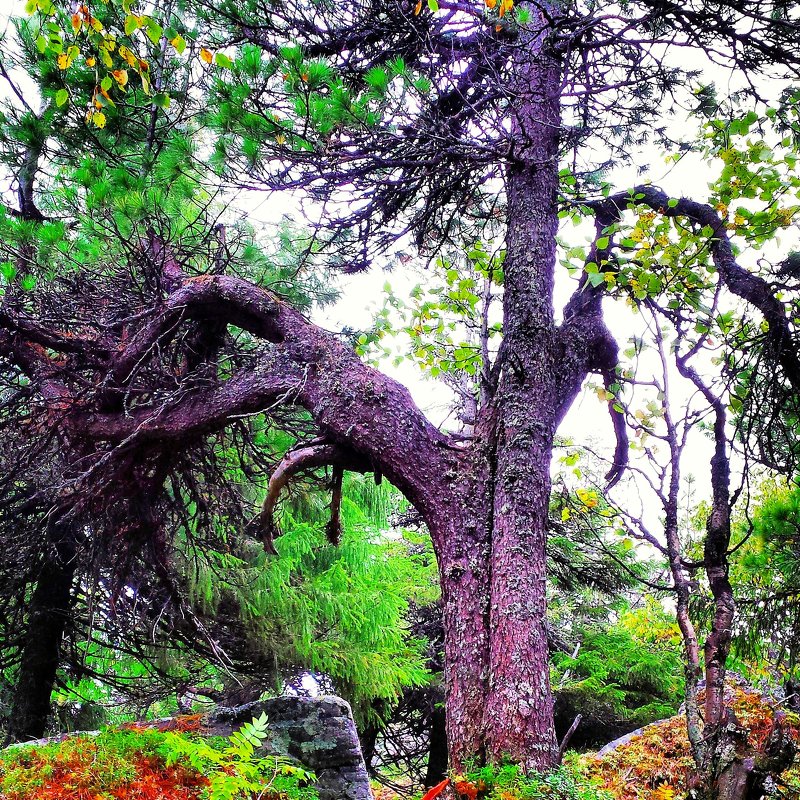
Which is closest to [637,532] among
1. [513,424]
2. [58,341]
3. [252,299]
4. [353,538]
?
[513,424]

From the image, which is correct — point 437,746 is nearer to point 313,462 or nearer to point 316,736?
point 316,736

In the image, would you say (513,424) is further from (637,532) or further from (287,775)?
(287,775)

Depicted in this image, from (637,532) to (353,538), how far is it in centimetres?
384

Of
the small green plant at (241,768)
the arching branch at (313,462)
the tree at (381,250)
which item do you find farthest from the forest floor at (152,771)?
the arching branch at (313,462)

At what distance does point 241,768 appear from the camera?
247 centimetres

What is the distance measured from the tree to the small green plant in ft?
3.29

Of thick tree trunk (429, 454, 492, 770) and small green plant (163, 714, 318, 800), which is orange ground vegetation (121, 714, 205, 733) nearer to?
small green plant (163, 714, 318, 800)

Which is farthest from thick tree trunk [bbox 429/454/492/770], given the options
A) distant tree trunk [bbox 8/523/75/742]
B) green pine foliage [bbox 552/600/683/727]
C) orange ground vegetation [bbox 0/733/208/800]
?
green pine foliage [bbox 552/600/683/727]

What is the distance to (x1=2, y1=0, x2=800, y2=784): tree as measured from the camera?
11.8 ft

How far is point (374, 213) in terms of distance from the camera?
16.2 ft

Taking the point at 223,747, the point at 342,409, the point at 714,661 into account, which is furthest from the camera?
the point at 342,409

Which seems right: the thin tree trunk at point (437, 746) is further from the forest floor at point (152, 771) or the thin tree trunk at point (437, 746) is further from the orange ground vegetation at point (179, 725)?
the orange ground vegetation at point (179, 725)

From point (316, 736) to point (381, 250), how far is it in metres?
4.04

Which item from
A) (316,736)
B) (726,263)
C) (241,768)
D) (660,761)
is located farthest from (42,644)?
(726,263)
